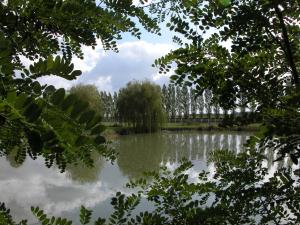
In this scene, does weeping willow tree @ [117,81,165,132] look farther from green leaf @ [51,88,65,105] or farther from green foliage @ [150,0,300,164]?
green leaf @ [51,88,65,105]

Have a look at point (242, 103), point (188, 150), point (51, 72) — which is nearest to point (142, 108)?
point (188, 150)

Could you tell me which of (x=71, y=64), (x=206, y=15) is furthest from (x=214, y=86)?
(x=71, y=64)

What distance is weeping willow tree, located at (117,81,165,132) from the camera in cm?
3644

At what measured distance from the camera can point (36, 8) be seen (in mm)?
1281

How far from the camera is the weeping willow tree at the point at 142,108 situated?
120 feet

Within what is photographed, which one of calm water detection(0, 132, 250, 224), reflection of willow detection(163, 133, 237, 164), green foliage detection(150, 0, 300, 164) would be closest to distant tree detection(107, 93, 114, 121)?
reflection of willow detection(163, 133, 237, 164)

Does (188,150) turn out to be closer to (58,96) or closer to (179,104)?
(58,96)

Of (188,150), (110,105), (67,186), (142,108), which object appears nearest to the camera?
(67,186)

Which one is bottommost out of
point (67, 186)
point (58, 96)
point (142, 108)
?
point (67, 186)

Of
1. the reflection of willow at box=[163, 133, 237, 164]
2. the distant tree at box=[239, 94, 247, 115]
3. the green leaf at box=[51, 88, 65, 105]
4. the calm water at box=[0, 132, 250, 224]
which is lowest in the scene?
the calm water at box=[0, 132, 250, 224]

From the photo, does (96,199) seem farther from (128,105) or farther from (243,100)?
(128,105)

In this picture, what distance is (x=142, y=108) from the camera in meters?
36.6

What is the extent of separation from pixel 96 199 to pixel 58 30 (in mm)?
8993

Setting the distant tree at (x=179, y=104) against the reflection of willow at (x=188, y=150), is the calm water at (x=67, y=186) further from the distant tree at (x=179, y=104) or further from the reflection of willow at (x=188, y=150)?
the distant tree at (x=179, y=104)
